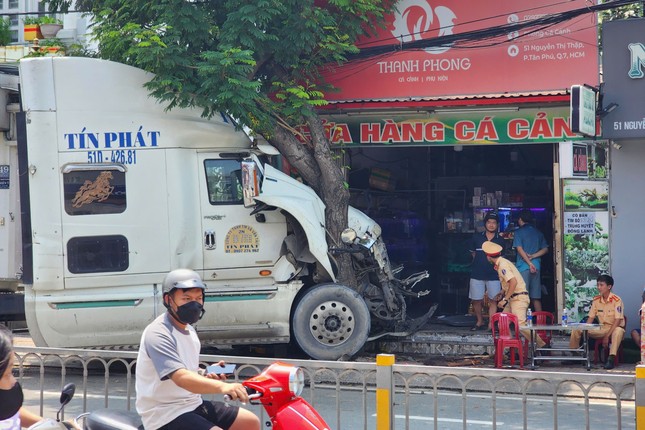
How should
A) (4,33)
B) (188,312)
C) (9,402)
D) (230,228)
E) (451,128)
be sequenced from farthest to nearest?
(4,33), (451,128), (230,228), (188,312), (9,402)

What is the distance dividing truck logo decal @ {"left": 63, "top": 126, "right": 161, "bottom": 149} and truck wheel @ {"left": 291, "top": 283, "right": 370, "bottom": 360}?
269 centimetres

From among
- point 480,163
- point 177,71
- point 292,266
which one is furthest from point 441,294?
point 177,71

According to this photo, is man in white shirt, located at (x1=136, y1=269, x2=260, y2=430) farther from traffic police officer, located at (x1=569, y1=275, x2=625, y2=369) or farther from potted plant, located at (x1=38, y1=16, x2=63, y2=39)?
potted plant, located at (x1=38, y1=16, x2=63, y2=39)

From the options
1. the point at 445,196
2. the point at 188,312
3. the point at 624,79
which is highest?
the point at 624,79

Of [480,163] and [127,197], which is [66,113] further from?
[480,163]

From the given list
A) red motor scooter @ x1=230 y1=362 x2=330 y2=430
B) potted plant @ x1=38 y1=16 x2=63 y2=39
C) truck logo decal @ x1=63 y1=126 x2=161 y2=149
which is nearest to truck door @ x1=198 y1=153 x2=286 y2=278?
truck logo decal @ x1=63 y1=126 x2=161 y2=149

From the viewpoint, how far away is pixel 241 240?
11.5m

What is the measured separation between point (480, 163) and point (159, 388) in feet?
38.0

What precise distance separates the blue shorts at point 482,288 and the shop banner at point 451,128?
206cm

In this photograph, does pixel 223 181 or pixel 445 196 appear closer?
pixel 223 181

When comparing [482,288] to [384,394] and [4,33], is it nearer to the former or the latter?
[384,394]

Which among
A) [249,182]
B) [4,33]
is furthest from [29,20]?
[249,182]

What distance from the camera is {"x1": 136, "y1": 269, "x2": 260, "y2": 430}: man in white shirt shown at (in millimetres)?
4879

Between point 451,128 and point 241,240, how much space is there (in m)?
4.00
